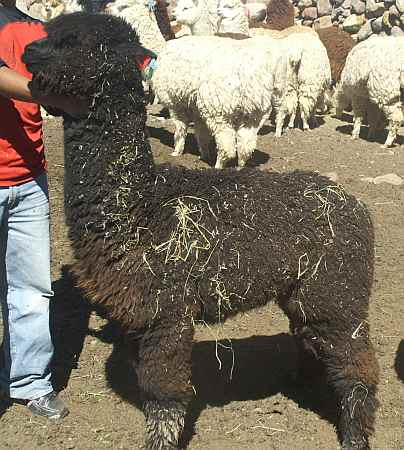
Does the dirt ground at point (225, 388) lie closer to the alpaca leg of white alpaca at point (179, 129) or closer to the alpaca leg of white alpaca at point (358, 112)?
the alpaca leg of white alpaca at point (179, 129)

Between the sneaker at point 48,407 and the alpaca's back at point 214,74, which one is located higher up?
the alpaca's back at point 214,74

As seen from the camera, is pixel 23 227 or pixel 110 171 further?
pixel 23 227

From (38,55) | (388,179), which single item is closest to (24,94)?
(38,55)

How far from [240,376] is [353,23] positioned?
15.2 meters

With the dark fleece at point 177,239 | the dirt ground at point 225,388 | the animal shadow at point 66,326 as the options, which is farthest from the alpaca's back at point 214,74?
the dark fleece at point 177,239

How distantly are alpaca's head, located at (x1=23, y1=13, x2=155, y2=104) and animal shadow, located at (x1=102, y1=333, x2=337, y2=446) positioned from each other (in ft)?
6.27

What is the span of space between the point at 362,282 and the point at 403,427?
39.3 inches

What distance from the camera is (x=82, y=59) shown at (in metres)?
2.53

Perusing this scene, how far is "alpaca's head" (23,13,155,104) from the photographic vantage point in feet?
8.27

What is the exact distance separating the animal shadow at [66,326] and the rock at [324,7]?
51.7 ft

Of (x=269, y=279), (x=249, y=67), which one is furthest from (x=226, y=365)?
(x=249, y=67)

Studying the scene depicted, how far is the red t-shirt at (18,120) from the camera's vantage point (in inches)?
114

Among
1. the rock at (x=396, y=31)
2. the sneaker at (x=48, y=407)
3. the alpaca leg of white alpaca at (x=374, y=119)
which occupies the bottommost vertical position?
the alpaca leg of white alpaca at (x=374, y=119)

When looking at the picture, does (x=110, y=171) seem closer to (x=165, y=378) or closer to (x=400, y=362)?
(x=165, y=378)
